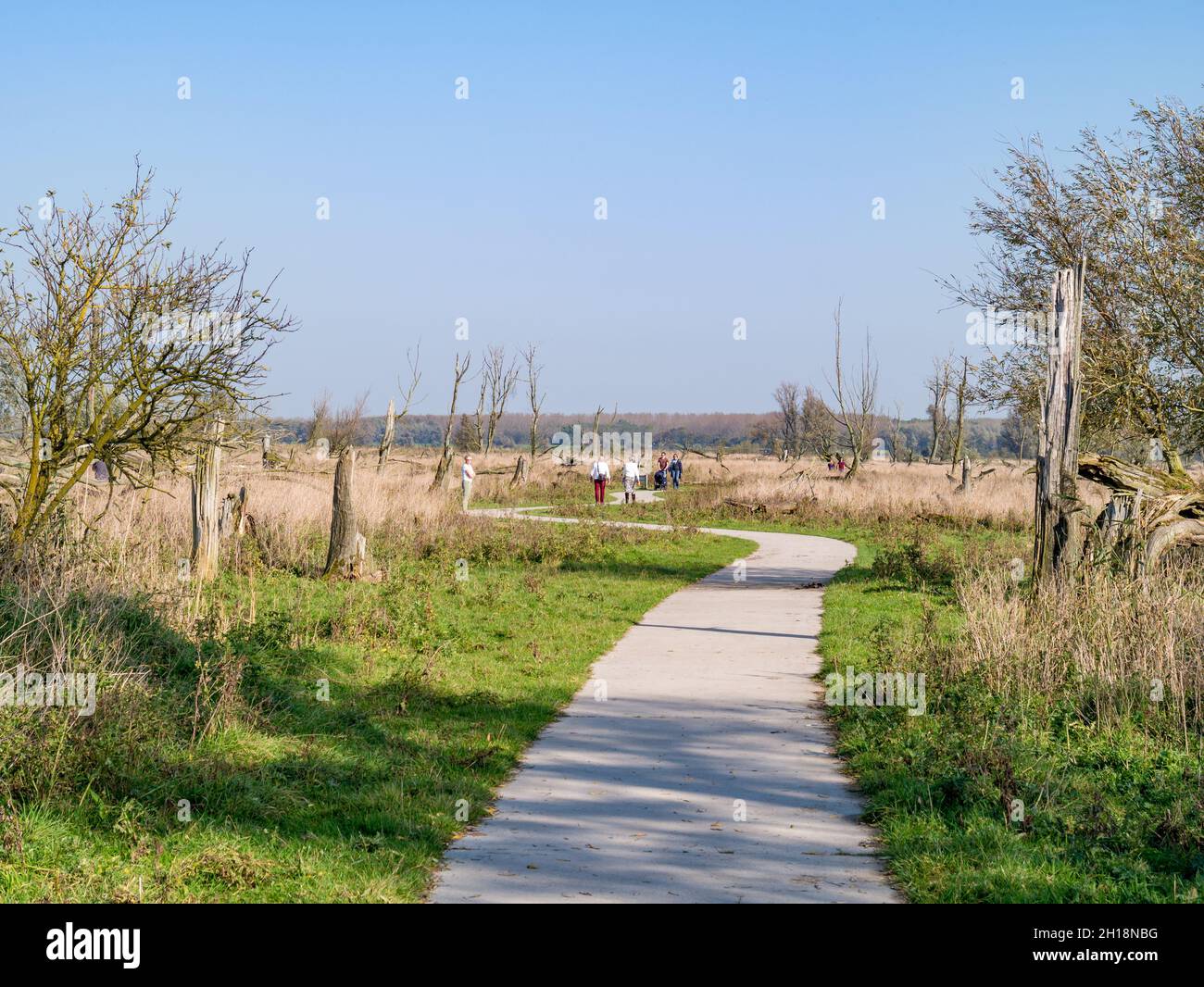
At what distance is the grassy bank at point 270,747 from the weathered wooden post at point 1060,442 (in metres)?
5.09

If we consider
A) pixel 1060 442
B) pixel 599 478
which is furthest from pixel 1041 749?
pixel 599 478

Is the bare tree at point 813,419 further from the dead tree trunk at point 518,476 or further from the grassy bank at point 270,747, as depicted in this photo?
the grassy bank at point 270,747

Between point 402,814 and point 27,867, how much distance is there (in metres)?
1.96

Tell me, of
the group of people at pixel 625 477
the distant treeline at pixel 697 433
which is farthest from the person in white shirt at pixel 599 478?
the distant treeline at pixel 697 433

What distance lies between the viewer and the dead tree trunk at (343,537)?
57.6 feet

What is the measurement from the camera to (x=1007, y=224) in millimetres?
18438

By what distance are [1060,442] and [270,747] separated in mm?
8997

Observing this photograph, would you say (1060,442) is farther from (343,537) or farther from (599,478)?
(599,478)

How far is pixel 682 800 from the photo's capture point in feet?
23.2

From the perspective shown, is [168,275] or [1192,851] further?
[168,275]

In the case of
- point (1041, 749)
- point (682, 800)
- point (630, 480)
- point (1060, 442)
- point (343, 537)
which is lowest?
point (682, 800)

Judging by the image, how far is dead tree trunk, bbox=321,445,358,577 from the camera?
17.6 metres
